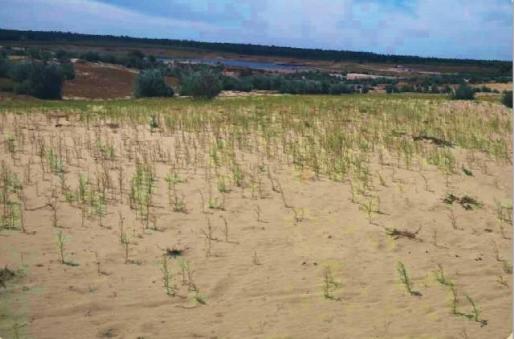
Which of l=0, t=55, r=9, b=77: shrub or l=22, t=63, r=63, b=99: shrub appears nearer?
l=22, t=63, r=63, b=99: shrub

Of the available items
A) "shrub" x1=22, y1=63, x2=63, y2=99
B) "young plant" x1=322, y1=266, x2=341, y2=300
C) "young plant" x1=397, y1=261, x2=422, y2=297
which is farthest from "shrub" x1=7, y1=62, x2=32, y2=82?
"young plant" x1=397, y1=261, x2=422, y2=297

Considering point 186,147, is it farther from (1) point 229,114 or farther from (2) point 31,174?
(1) point 229,114

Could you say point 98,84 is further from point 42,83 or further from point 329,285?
point 329,285

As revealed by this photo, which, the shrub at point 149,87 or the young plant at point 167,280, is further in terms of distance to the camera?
the shrub at point 149,87

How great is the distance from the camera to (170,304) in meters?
4.36

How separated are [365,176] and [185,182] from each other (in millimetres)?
2854

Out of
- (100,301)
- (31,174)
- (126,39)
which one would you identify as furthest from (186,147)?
(126,39)

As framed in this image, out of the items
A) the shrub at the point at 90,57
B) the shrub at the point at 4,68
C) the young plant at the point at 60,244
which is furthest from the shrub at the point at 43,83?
the shrub at the point at 90,57

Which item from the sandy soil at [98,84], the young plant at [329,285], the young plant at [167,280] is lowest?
the young plant at [167,280]

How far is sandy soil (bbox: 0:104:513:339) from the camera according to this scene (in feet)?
13.6

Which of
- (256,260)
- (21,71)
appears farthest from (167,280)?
(21,71)

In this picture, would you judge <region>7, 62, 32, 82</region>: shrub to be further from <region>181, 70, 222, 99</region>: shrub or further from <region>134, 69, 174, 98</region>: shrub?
<region>181, 70, 222, 99</region>: shrub

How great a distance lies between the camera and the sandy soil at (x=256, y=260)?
13.6 feet

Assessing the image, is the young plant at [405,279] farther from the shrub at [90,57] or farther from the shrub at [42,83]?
the shrub at [90,57]
